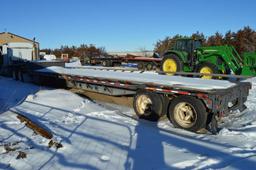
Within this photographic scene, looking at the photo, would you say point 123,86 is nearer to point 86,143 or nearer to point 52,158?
point 86,143

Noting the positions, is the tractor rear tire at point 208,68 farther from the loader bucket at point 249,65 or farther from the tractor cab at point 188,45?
the tractor cab at point 188,45

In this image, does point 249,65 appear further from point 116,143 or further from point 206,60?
point 116,143

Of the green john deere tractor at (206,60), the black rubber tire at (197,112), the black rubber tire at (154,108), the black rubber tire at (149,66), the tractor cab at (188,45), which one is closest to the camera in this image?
the black rubber tire at (197,112)

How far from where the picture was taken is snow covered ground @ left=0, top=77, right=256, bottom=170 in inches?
218

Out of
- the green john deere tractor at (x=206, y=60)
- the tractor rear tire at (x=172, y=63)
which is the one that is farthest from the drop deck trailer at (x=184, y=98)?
the tractor rear tire at (x=172, y=63)

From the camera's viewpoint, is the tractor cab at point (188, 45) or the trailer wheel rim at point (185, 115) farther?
the tractor cab at point (188, 45)

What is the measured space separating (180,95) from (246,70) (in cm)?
885

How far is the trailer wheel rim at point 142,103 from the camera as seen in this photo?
30.6ft

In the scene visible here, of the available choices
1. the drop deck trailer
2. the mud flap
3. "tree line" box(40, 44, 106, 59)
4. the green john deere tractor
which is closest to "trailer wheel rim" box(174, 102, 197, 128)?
the drop deck trailer

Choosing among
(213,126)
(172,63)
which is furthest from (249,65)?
(213,126)

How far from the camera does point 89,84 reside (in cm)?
1230

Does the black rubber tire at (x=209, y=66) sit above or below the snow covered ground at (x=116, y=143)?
above

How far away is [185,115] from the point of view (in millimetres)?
8266

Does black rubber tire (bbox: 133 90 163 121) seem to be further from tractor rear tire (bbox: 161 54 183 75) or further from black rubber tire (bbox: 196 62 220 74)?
tractor rear tire (bbox: 161 54 183 75)
